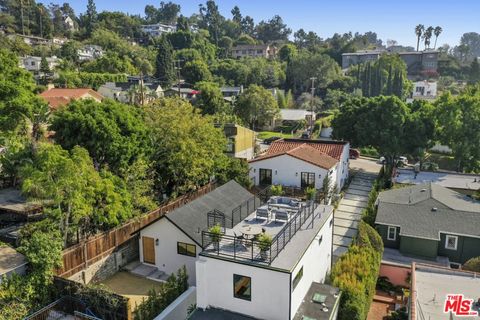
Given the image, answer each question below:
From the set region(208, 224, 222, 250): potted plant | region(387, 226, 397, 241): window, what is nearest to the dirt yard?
region(208, 224, 222, 250): potted plant

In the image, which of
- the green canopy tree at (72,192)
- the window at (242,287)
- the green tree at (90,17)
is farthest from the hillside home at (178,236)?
the green tree at (90,17)

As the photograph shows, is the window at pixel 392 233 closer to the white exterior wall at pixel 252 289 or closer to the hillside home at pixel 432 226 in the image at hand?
the hillside home at pixel 432 226

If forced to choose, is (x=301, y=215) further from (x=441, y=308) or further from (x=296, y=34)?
(x=296, y=34)

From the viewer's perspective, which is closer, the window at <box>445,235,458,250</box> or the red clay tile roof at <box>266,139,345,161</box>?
the window at <box>445,235,458,250</box>

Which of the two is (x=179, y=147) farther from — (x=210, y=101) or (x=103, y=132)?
(x=210, y=101)

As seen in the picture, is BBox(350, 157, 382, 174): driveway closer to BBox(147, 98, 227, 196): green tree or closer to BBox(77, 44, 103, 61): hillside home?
BBox(147, 98, 227, 196): green tree

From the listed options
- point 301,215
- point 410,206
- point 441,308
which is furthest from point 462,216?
point 301,215
